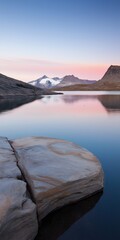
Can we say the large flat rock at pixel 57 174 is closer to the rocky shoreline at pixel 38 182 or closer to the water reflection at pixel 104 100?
the rocky shoreline at pixel 38 182

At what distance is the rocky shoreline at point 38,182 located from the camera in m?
6.56

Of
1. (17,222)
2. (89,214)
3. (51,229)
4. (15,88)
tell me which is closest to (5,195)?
(17,222)

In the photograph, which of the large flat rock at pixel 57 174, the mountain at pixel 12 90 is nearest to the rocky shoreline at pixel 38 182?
the large flat rock at pixel 57 174

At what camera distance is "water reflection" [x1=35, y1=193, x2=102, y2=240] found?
24.4 feet

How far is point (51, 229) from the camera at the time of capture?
7609 mm

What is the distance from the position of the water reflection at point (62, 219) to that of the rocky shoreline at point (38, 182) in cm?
19

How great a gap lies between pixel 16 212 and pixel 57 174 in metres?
2.61

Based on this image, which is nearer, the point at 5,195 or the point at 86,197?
the point at 5,195

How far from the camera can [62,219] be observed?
8.09 m

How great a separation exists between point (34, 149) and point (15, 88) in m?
98.8

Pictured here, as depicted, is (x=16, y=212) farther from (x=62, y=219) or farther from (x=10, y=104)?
(x=10, y=104)

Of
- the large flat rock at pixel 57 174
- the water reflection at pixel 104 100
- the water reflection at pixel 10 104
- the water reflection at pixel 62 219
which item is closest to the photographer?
the water reflection at pixel 62 219

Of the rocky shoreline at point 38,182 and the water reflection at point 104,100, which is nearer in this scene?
the rocky shoreline at point 38,182

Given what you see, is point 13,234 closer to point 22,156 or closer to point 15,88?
point 22,156
